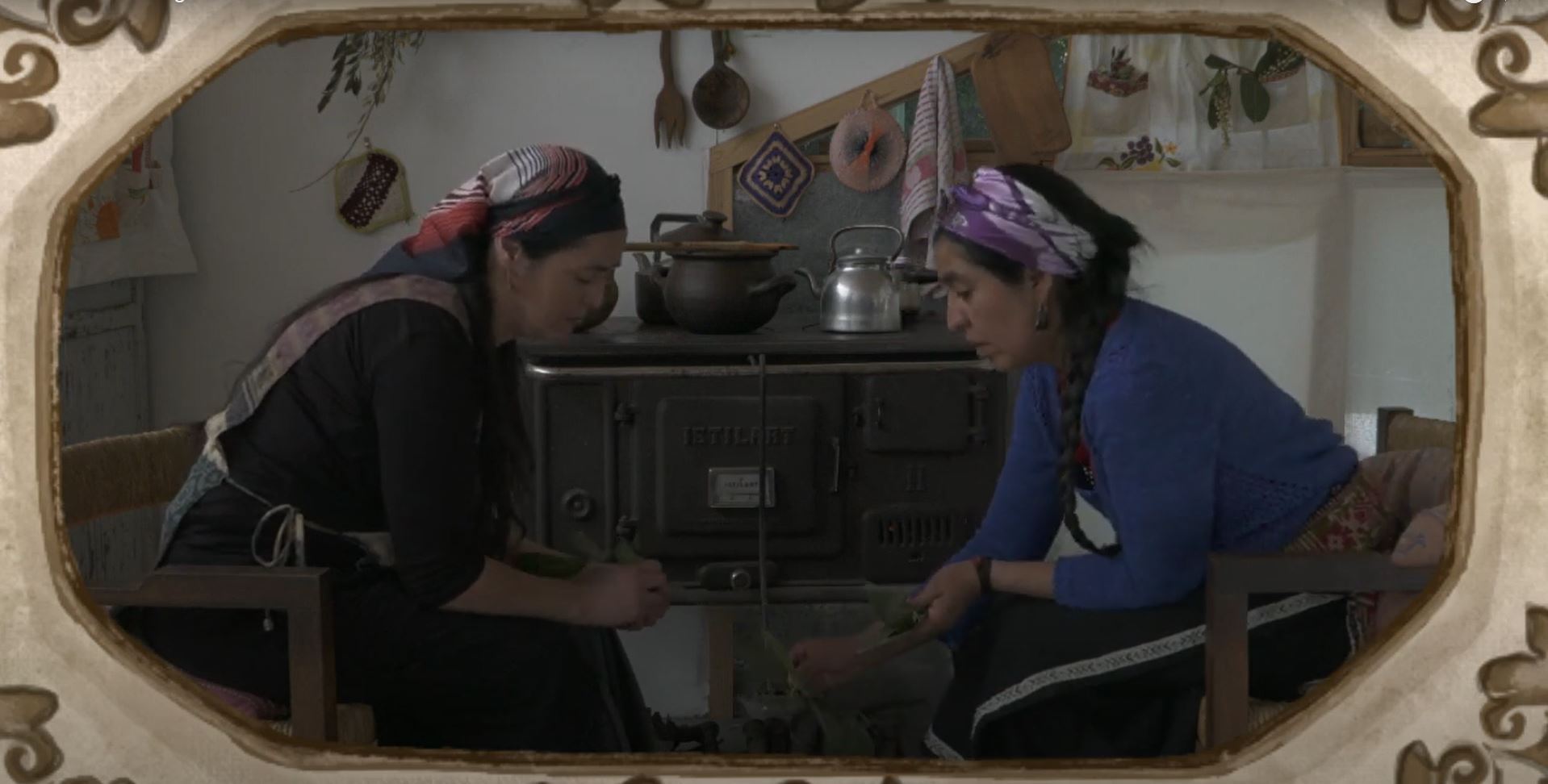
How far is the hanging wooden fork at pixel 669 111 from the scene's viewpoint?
119 cm

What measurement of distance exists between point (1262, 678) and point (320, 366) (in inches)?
30.1

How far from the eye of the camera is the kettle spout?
47.4 inches

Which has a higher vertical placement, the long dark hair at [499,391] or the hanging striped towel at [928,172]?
the hanging striped towel at [928,172]

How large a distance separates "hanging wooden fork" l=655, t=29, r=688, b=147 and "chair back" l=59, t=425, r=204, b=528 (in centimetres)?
42

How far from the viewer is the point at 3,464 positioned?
125 centimetres

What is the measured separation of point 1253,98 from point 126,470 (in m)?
0.90

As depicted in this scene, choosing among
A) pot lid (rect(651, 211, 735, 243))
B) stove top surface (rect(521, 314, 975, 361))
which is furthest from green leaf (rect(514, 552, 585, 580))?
pot lid (rect(651, 211, 735, 243))

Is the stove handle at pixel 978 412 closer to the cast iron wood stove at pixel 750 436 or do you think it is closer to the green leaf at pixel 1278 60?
the cast iron wood stove at pixel 750 436

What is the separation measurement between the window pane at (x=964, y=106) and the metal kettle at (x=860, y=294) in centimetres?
8

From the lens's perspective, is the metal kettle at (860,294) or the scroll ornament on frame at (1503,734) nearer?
the metal kettle at (860,294)

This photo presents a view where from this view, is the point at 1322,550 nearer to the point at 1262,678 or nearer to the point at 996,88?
the point at 1262,678

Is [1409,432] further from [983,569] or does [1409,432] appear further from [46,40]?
[46,40]

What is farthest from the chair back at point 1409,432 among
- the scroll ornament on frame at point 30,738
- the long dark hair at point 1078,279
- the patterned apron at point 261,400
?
the scroll ornament on frame at point 30,738

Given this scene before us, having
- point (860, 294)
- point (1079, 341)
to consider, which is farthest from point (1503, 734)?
point (860, 294)
